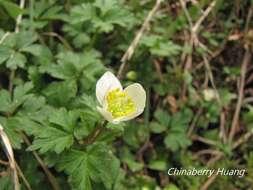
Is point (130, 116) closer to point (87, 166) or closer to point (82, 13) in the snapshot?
point (87, 166)

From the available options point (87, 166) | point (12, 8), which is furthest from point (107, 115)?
point (12, 8)

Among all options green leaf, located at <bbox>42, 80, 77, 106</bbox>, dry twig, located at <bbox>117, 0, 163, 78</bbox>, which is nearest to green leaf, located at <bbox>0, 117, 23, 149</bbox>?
green leaf, located at <bbox>42, 80, 77, 106</bbox>

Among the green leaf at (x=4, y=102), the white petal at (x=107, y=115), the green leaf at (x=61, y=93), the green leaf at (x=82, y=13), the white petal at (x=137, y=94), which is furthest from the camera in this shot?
the green leaf at (x=82, y=13)

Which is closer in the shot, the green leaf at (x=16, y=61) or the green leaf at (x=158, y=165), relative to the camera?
the green leaf at (x=16, y=61)

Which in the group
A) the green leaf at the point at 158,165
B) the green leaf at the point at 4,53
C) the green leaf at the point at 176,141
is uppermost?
the green leaf at the point at 4,53

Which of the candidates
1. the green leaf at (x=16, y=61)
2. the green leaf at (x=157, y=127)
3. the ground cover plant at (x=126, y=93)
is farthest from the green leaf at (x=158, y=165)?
the green leaf at (x=16, y=61)

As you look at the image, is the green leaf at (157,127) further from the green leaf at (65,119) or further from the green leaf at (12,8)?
the green leaf at (12,8)

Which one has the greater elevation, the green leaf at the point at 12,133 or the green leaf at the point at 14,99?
the green leaf at the point at 14,99

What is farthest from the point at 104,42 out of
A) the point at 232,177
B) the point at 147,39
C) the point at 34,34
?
the point at 232,177
